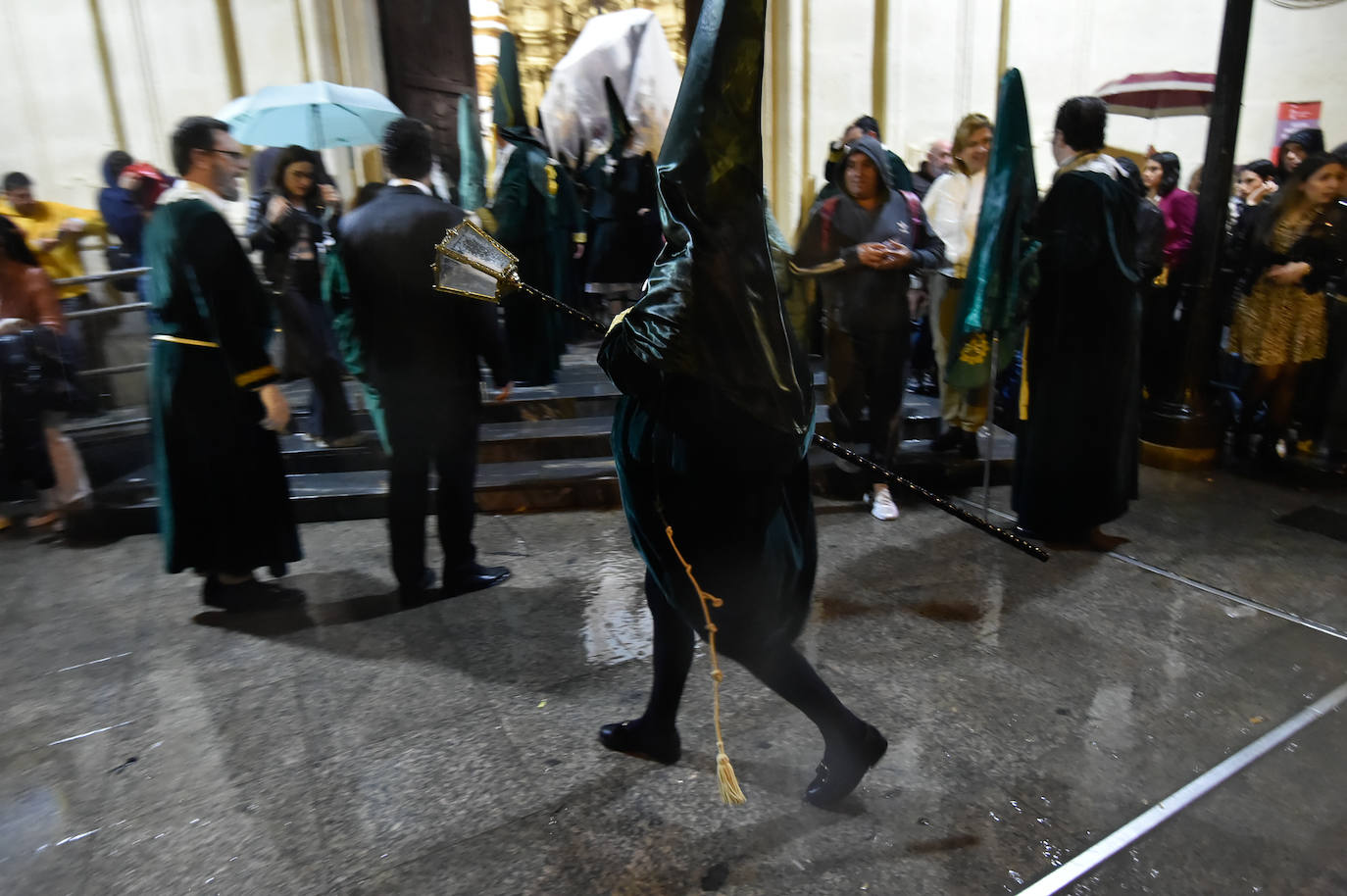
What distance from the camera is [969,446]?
16.3 feet

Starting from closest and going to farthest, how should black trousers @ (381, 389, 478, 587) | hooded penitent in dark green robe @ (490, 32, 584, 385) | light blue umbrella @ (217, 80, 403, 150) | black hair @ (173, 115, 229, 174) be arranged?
black hair @ (173, 115, 229, 174), black trousers @ (381, 389, 478, 587), hooded penitent in dark green robe @ (490, 32, 584, 385), light blue umbrella @ (217, 80, 403, 150)

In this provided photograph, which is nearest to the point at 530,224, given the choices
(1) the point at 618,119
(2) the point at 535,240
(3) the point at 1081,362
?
(2) the point at 535,240

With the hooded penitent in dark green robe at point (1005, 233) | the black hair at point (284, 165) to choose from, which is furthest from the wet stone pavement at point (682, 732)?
the black hair at point (284, 165)

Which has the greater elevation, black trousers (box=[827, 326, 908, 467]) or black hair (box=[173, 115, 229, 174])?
black hair (box=[173, 115, 229, 174])

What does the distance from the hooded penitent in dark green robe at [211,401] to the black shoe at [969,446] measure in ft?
12.2

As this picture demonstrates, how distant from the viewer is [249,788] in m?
2.31

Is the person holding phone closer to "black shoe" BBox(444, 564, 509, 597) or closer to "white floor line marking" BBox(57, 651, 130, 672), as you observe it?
"black shoe" BBox(444, 564, 509, 597)

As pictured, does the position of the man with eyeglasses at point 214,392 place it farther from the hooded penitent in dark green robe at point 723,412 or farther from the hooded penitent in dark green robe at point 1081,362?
the hooded penitent in dark green robe at point 1081,362

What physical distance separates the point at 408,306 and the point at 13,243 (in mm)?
2752

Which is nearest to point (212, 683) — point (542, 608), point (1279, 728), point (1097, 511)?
point (542, 608)

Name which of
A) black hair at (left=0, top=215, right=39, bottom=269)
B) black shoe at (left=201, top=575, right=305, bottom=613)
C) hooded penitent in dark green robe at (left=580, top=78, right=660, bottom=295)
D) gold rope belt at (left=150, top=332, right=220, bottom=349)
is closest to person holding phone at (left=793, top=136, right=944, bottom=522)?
hooded penitent in dark green robe at (left=580, top=78, right=660, bottom=295)

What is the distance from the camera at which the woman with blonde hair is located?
4.55 metres

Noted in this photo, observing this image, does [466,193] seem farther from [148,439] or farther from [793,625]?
[793,625]

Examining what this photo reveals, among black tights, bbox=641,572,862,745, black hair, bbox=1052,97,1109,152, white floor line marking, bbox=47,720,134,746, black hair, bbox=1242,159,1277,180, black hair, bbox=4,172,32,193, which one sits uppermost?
black hair, bbox=4,172,32,193
